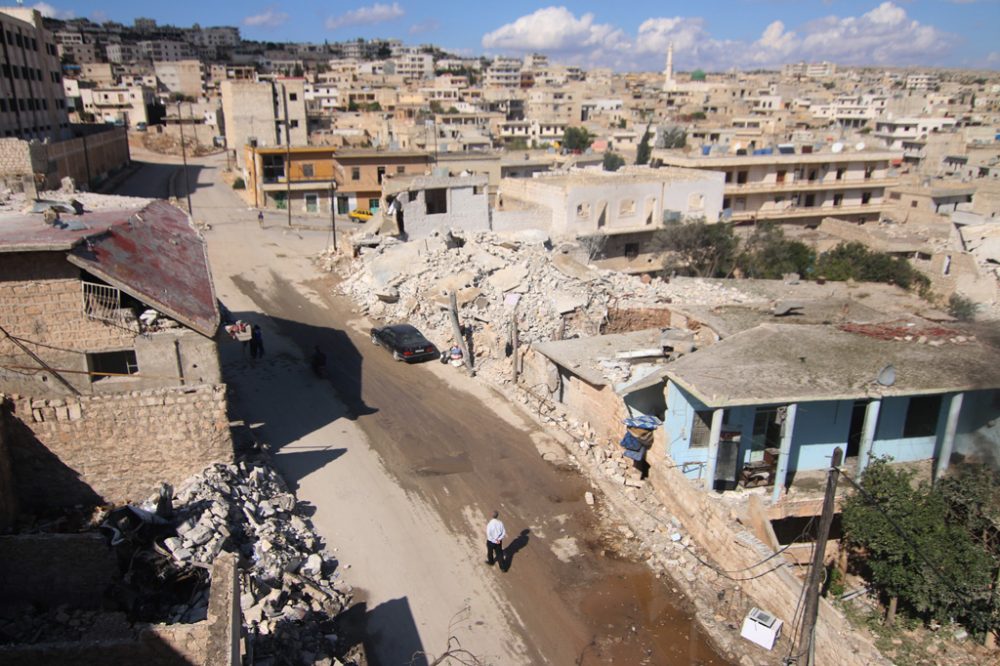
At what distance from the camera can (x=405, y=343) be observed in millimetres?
21859

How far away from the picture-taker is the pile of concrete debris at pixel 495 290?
2195cm

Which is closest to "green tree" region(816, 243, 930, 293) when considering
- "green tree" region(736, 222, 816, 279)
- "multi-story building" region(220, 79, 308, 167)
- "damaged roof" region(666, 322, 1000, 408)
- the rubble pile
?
"green tree" region(736, 222, 816, 279)

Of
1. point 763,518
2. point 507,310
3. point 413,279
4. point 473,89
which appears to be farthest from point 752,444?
point 473,89

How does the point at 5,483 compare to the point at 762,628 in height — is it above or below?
above

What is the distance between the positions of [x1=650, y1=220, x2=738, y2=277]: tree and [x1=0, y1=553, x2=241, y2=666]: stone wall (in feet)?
101

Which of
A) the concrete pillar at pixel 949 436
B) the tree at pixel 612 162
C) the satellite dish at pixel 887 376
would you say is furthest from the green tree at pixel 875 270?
the tree at pixel 612 162

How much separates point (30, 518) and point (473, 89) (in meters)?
128

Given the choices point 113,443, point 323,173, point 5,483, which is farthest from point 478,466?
point 323,173

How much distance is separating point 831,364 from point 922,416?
228 centimetres

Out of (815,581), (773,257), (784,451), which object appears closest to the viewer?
(815,581)

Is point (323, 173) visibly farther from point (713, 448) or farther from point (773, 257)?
point (713, 448)

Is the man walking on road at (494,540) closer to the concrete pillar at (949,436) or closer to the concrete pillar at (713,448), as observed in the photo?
the concrete pillar at (713,448)

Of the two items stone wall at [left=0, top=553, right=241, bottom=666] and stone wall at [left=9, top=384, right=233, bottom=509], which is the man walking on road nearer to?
stone wall at [left=0, top=553, right=241, bottom=666]

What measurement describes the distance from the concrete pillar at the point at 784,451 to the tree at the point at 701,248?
22.6 meters
